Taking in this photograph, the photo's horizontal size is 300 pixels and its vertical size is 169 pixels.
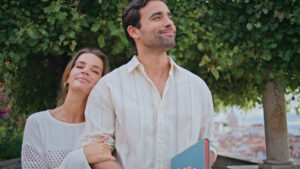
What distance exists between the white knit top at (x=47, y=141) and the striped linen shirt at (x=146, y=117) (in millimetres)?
552

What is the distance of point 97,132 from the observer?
1.57m

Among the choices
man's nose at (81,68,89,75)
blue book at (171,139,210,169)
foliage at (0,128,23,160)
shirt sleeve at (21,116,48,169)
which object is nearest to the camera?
blue book at (171,139,210,169)

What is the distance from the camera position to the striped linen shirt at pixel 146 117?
1.54 m

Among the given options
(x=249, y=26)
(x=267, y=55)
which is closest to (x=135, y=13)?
(x=249, y=26)

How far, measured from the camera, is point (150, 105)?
5.27 feet

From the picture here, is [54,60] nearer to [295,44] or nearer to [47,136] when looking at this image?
[47,136]

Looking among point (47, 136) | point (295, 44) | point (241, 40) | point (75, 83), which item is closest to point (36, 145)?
point (47, 136)

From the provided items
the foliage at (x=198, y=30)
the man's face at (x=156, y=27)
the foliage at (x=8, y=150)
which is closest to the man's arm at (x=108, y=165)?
the man's face at (x=156, y=27)

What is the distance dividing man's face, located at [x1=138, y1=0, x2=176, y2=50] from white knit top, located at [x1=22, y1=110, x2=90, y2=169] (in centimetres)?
88

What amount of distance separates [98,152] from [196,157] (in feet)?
1.71

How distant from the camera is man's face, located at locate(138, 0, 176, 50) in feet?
5.35

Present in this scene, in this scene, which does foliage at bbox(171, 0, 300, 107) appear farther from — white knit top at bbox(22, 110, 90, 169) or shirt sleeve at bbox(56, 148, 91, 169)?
shirt sleeve at bbox(56, 148, 91, 169)

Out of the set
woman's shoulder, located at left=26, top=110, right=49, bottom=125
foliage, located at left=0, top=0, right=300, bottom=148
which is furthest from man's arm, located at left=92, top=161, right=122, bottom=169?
foliage, located at left=0, top=0, right=300, bottom=148

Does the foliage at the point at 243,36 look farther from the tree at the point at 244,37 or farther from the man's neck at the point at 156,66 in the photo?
the man's neck at the point at 156,66
